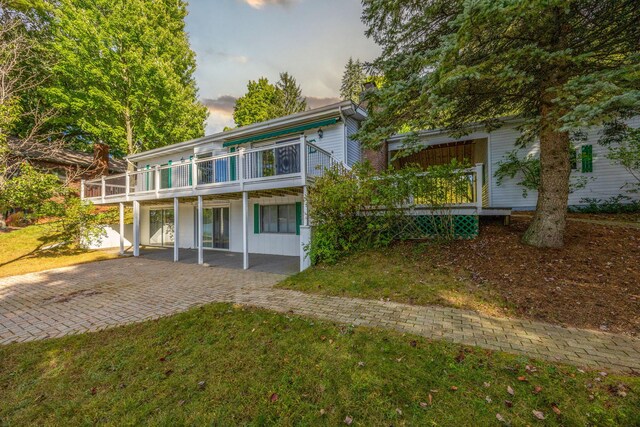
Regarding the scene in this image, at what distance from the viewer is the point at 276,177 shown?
8109mm

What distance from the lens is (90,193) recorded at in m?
14.3

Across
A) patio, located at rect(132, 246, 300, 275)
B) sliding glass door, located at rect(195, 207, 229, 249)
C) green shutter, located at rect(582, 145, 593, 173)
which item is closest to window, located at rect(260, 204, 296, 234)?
patio, located at rect(132, 246, 300, 275)

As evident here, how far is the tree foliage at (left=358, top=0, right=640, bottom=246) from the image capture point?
152 inches

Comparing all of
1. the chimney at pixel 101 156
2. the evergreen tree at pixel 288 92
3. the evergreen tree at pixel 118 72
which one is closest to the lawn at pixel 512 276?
the chimney at pixel 101 156

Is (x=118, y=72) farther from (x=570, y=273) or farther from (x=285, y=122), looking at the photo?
(x=570, y=273)

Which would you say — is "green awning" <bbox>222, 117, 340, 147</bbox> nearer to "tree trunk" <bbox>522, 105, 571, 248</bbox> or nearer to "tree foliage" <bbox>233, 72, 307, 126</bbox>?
"tree trunk" <bbox>522, 105, 571, 248</bbox>

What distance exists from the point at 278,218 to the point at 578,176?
12.1 metres

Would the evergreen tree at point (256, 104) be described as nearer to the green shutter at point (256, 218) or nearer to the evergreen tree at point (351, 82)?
the evergreen tree at point (351, 82)

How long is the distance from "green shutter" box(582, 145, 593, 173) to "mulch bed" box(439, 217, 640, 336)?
14.4 ft

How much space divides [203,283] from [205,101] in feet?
78.8

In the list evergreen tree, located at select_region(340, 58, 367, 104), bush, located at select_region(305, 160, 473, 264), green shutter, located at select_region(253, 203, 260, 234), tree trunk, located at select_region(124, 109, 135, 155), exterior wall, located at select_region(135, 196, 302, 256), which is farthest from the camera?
evergreen tree, located at select_region(340, 58, 367, 104)

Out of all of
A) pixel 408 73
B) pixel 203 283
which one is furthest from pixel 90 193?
pixel 408 73

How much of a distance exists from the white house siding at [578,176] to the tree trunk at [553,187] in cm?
501

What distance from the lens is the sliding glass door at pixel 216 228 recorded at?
42.8ft
